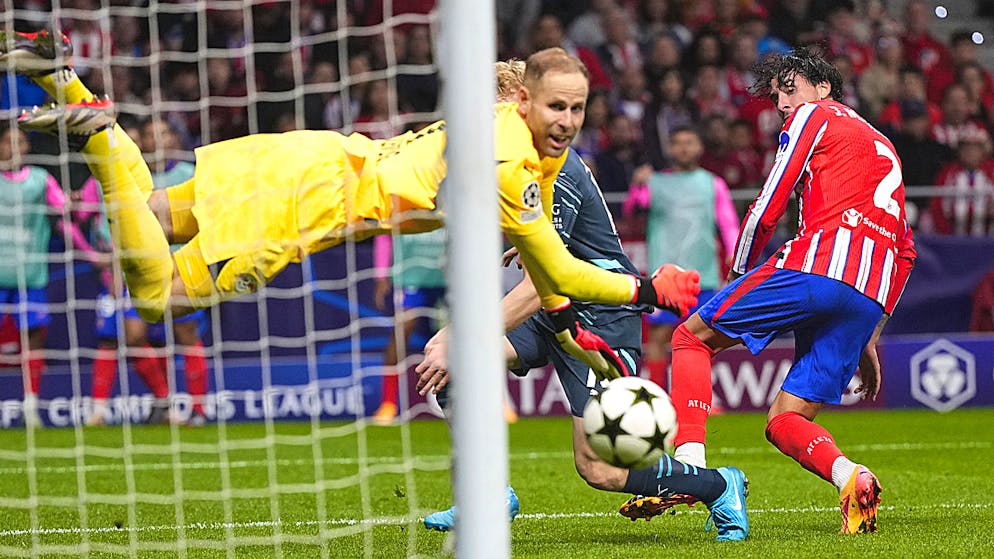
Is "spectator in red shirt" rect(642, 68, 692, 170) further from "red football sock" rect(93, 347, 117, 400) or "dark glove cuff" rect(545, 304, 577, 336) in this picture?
"dark glove cuff" rect(545, 304, 577, 336)

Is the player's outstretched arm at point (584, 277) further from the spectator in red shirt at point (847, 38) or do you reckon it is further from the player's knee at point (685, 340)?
the spectator in red shirt at point (847, 38)

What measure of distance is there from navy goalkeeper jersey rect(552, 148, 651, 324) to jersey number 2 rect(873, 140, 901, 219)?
3.22 feet

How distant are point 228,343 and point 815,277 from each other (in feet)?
21.1

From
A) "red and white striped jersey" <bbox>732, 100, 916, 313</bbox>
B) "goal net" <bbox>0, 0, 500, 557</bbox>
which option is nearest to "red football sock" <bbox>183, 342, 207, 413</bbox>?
"goal net" <bbox>0, 0, 500, 557</bbox>

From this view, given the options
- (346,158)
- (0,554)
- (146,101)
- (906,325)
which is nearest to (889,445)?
(906,325)

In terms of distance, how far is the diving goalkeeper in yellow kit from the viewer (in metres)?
4.61

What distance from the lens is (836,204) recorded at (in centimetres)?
552

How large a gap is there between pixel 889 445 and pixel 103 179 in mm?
5482

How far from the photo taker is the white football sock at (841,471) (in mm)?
5242

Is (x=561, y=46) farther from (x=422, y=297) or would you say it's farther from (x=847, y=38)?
(x=422, y=297)

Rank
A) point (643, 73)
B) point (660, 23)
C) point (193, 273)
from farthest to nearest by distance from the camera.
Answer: point (660, 23) < point (643, 73) < point (193, 273)

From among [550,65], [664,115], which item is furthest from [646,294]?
[664,115]

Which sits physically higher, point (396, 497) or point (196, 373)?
point (196, 373)

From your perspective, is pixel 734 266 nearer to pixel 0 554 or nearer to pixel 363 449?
pixel 0 554
